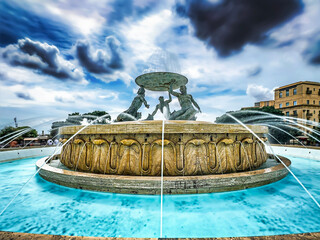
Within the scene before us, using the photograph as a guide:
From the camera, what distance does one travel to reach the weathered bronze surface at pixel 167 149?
4.75 meters

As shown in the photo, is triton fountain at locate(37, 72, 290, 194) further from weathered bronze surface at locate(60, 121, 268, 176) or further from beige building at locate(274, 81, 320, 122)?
beige building at locate(274, 81, 320, 122)

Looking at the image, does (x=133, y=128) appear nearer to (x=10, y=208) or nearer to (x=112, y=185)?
(x=112, y=185)

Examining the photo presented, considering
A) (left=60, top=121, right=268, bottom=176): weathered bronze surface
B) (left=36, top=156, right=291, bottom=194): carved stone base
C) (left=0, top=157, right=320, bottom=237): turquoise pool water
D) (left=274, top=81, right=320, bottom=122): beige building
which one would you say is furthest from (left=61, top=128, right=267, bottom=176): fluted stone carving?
(left=274, top=81, right=320, bottom=122): beige building

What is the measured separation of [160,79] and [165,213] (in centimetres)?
908

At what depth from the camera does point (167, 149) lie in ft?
15.7

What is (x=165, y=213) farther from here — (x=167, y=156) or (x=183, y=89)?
(x=183, y=89)

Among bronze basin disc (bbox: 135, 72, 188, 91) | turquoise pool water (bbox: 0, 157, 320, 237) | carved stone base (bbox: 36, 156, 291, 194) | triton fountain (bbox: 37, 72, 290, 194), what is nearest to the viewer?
turquoise pool water (bbox: 0, 157, 320, 237)

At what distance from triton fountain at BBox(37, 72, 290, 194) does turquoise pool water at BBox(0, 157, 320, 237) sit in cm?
25

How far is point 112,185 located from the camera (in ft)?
13.7

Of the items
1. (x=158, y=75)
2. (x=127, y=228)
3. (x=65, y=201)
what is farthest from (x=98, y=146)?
(x=158, y=75)

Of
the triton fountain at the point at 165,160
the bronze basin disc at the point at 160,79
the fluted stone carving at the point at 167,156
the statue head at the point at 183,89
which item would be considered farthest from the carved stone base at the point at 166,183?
the bronze basin disc at the point at 160,79

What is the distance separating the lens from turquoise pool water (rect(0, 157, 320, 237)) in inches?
107

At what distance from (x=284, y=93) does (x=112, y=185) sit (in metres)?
55.8

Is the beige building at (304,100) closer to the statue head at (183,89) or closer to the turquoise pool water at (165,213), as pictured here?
the statue head at (183,89)
